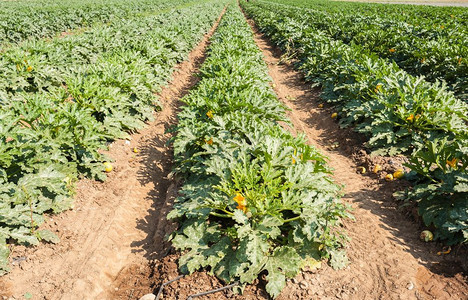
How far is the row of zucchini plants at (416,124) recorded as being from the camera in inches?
132

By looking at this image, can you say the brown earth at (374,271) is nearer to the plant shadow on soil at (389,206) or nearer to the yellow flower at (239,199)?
the plant shadow on soil at (389,206)

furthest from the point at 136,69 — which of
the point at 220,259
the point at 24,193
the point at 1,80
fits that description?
the point at 220,259

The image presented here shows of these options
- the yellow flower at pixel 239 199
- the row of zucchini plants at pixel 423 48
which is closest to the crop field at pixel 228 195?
the yellow flower at pixel 239 199

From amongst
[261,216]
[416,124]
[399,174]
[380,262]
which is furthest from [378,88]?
[261,216]

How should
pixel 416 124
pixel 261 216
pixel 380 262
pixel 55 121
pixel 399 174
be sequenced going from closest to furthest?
pixel 261 216
pixel 380 262
pixel 55 121
pixel 399 174
pixel 416 124

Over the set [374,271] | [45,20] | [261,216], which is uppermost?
[45,20]

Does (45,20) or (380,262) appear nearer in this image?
(380,262)

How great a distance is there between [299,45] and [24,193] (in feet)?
37.2

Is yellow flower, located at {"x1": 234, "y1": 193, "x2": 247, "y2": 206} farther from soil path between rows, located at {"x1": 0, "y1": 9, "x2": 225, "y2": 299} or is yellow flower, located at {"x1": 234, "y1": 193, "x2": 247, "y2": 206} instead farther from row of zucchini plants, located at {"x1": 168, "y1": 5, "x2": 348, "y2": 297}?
soil path between rows, located at {"x1": 0, "y1": 9, "x2": 225, "y2": 299}

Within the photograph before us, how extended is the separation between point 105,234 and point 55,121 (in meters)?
1.68

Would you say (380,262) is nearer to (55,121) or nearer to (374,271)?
(374,271)

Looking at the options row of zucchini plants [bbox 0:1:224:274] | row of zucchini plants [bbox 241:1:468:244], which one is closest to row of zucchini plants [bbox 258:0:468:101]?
Result: row of zucchini plants [bbox 241:1:468:244]

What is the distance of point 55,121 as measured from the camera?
3.87 meters

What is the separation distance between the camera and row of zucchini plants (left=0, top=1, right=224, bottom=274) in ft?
10.6
